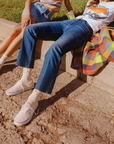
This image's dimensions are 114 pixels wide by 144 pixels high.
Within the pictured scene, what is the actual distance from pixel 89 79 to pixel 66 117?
0.81 meters

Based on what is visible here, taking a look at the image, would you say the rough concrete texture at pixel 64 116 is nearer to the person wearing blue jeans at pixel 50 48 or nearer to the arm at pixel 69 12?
the person wearing blue jeans at pixel 50 48

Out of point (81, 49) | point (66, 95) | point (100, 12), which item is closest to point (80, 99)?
point (66, 95)

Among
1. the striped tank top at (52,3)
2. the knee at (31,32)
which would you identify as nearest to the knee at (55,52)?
the knee at (31,32)

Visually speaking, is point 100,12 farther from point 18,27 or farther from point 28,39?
point 18,27

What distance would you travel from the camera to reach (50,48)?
74.9 inches

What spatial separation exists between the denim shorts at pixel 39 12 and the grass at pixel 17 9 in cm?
114

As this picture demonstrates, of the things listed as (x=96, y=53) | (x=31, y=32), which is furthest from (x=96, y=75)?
(x=31, y=32)

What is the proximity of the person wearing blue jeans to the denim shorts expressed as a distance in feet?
1.88

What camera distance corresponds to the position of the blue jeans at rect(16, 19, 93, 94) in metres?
1.85

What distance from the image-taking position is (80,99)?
2.25 m

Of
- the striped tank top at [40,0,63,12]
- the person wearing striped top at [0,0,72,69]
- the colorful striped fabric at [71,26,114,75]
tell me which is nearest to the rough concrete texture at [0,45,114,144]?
the colorful striped fabric at [71,26,114,75]

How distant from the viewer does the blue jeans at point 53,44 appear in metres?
1.85

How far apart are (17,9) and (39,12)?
2.11 m

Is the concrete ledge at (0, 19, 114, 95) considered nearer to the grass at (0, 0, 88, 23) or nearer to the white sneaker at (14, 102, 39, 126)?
the white sneaker at (14, 102, 39, 126)
